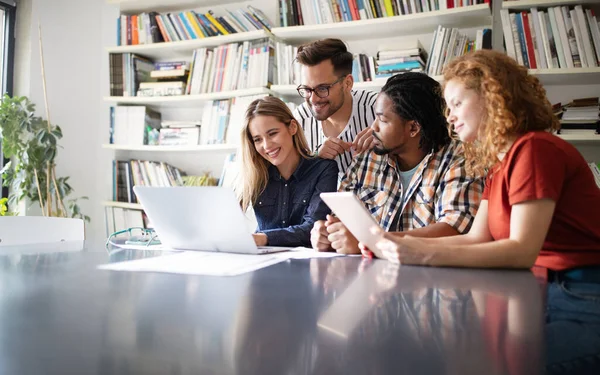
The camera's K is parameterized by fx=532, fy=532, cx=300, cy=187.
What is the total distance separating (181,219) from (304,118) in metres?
1.29

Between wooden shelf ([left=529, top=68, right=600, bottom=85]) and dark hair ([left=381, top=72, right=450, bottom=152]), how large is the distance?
3.31 ft

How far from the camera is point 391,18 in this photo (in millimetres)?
2852

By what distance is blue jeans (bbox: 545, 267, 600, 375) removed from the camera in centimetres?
41

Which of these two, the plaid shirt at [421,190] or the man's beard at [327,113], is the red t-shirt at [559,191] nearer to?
the plaid shirt at [421,190]

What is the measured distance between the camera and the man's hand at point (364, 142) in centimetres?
188

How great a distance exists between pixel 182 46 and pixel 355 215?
2.71m

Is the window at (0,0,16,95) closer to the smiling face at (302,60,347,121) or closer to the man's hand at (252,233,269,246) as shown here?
the smiling face at (302,60,347,121)

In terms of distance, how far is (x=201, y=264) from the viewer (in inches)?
41.8

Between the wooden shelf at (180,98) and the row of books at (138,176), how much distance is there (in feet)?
1.36

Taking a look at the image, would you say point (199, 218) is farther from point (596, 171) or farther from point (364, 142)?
point (596, 171)

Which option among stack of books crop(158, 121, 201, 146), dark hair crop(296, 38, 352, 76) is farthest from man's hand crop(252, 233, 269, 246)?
stack of books crop(158, 121, 201, 146)

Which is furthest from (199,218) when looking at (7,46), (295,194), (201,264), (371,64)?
(7,46)

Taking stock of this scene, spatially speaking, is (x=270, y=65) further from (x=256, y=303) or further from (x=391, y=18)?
(x=256, y=303)

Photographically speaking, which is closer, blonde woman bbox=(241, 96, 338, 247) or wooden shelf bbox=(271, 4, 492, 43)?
blonde woman bbox=(241, 96, 338, 247)
